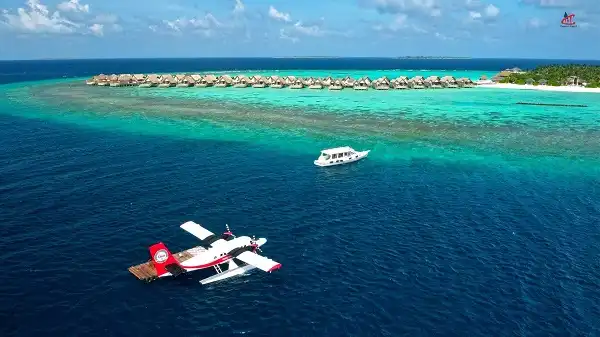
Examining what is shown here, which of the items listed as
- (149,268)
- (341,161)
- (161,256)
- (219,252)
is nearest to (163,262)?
(161,256)

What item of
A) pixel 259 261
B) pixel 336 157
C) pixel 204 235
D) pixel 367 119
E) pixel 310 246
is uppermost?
pixel 367 119

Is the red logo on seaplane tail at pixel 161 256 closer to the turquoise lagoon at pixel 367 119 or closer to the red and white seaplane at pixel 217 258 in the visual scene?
the red and white seaplane at pixel 217 258

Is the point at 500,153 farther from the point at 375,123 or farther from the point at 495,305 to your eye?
the point at 495,305

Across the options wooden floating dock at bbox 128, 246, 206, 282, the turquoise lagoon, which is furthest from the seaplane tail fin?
the turquoise lagoon

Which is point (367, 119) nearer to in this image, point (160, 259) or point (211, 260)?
point (211, 260)

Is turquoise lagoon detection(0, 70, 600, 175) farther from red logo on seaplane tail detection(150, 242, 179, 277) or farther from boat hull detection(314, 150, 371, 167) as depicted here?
red logo on seaplane tail detection(150, 242, 179, 277)

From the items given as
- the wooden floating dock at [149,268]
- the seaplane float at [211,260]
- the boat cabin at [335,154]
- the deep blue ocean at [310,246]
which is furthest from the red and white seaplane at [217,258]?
the boat cabin at [335,154]

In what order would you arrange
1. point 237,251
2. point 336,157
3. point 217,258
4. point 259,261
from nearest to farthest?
point 259,261 → point 217,258 → point 237,251 → point 336,157
